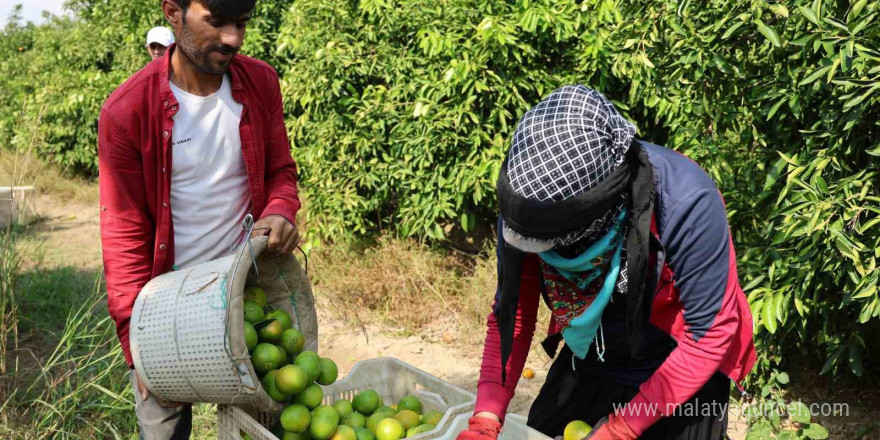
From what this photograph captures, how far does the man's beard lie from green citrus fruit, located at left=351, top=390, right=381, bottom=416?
1198mm

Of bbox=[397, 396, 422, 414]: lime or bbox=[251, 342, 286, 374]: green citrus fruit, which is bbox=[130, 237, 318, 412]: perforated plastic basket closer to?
bbox=[251, 342, 286, 374]: green citrus fruit

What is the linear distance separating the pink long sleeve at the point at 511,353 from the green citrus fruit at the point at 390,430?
41cm


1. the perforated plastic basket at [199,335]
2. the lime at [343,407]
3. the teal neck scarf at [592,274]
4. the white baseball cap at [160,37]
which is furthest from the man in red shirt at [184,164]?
the white baseball cap at [160,37]

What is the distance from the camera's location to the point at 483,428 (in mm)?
2086

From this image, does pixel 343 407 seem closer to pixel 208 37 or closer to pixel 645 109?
pixel 208 37

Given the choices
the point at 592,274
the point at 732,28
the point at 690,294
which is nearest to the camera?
the point at 690,294

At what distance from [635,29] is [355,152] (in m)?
2.64

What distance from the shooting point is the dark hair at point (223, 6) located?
2.21m

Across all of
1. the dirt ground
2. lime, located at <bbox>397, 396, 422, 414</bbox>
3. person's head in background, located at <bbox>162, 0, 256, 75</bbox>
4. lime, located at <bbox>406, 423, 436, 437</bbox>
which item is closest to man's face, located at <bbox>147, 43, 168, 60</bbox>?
the dirt ground

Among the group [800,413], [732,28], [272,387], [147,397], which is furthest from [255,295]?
[800,413]

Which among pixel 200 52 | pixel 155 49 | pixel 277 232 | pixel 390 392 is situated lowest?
pixel 390 392

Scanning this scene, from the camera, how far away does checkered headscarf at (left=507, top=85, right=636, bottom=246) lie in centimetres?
164

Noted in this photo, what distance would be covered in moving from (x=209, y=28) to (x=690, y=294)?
1524mm

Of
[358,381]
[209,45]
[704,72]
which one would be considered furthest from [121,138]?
[704,72]
